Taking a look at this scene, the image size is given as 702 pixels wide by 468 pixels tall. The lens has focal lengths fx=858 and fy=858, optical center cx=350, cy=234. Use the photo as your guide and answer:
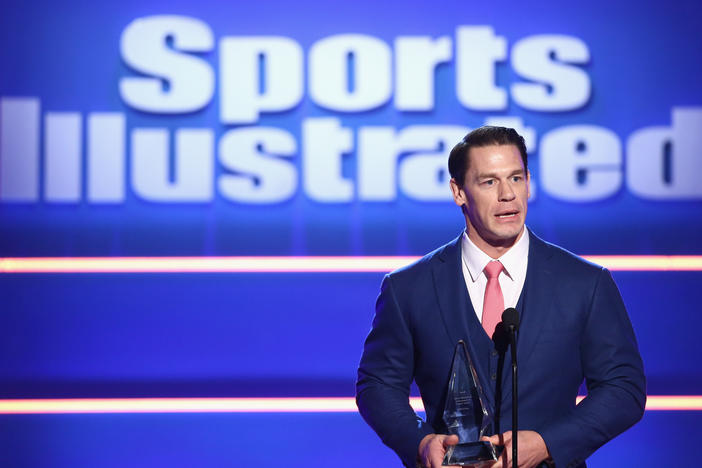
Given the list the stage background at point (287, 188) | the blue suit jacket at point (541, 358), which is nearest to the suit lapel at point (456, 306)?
the blue suit jacket at point (541, 358)

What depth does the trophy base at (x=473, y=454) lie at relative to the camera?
1915 mm

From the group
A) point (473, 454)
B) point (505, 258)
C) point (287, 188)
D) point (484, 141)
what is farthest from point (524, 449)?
point (287, 188)

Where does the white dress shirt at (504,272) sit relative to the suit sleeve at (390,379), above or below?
above

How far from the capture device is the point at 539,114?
12.6 feet

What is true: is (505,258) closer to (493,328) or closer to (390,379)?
(493,328)

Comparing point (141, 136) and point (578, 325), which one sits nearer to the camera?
point (578, 325)

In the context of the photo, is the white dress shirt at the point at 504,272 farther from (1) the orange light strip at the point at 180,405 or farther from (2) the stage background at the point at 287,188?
(1) the orange light strip at the point at 180,405

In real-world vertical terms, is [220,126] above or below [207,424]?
above

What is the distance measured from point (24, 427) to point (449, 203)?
2153mm

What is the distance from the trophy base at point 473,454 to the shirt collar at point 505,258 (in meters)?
0.46

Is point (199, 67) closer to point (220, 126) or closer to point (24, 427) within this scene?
point (220, 126)

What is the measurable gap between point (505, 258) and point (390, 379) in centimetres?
43

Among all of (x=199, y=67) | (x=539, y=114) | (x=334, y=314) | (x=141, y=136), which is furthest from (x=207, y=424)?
(x=539, y=114)

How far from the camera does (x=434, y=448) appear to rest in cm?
196
